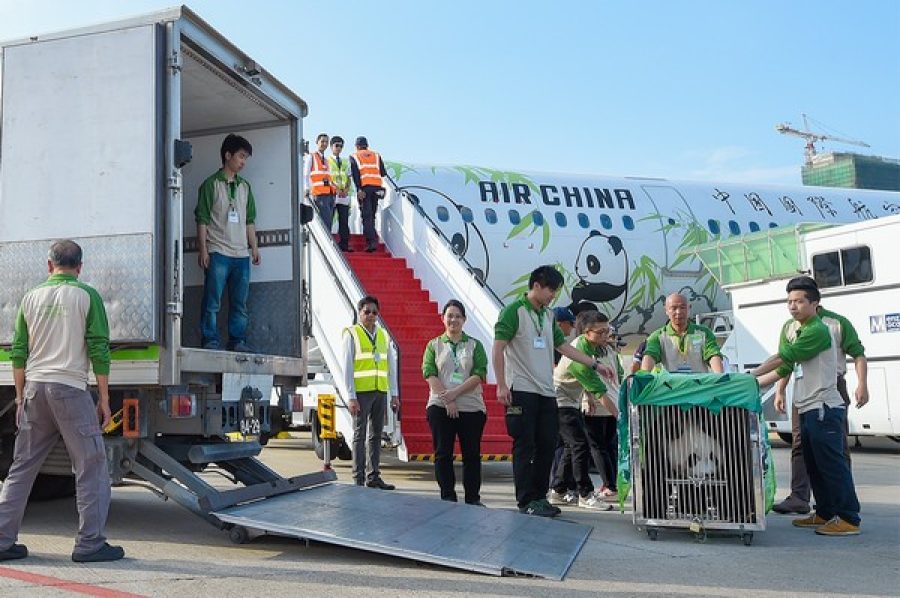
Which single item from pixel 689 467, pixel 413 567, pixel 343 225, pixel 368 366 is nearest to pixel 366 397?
pixel 368 366

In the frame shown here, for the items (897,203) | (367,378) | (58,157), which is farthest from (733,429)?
(897,203)

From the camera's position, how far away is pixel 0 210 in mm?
5504

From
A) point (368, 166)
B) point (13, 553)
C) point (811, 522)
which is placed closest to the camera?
point (13, 553)

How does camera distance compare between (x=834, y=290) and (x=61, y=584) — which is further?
(x=834, y=290)

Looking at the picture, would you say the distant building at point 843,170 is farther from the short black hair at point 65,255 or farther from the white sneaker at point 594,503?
the short black hair at point 65,255

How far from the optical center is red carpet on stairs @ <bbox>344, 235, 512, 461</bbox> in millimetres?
9172

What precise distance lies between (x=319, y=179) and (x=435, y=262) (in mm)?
2177

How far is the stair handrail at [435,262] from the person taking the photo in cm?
1098

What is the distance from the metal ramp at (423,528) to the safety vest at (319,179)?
7132 millimetres

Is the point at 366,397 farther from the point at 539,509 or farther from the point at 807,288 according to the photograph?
the point at 807,288

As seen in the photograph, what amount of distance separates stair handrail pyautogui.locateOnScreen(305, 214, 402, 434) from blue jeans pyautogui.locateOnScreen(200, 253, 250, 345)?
189 cm

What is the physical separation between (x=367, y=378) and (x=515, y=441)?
190 cm

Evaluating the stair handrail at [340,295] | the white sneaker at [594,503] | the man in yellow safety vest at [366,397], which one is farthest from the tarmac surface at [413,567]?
the stair handrail at [340,295]

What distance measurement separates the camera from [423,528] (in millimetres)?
5176
